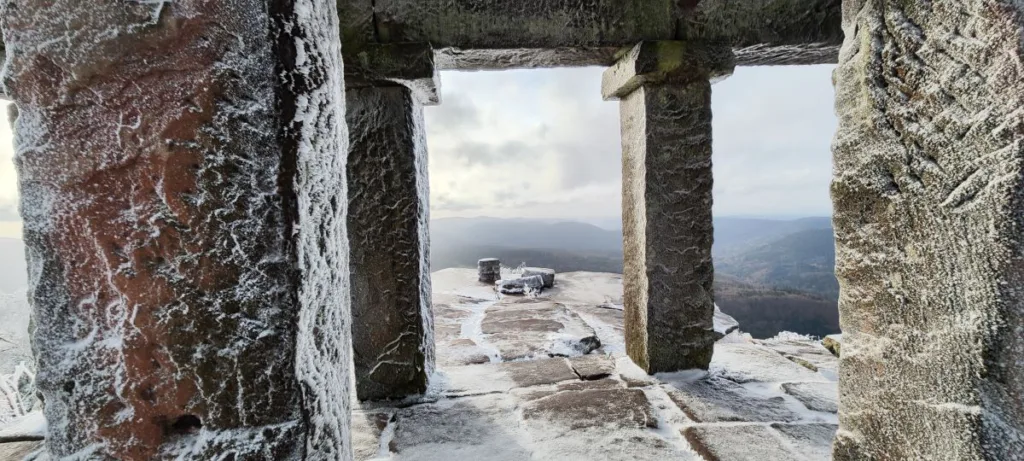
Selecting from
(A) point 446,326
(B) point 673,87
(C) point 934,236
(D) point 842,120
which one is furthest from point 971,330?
(A) point 446,326

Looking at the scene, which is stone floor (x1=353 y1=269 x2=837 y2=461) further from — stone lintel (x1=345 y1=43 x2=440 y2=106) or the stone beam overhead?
the stone beam overhead

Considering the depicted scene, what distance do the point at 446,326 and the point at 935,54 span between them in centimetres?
354

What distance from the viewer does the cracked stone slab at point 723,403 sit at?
6.50 feet

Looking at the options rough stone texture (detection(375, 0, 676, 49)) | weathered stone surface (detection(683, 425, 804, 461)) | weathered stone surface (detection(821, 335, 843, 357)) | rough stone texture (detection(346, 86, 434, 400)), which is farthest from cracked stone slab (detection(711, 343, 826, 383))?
rough stone texture (detection(375, 0, 676, 49))

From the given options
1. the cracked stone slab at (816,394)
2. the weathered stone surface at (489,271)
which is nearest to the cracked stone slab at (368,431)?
the cracked stone slab at (816,394)

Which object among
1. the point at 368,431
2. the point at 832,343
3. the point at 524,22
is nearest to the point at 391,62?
the point at 524,22

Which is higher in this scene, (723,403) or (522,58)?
(522,58)

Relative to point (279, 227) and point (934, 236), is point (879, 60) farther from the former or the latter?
point (279, 227)

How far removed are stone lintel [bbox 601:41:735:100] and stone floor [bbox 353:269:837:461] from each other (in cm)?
164

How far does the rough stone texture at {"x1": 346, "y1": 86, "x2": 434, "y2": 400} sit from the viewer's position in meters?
2.07

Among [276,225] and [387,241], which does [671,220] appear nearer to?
[387,241]

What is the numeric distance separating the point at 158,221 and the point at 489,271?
5478 millimetres

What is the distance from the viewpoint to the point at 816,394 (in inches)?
87.2

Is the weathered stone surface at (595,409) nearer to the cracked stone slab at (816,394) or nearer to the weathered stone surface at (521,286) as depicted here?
the cracked stone slab at (816,394)
